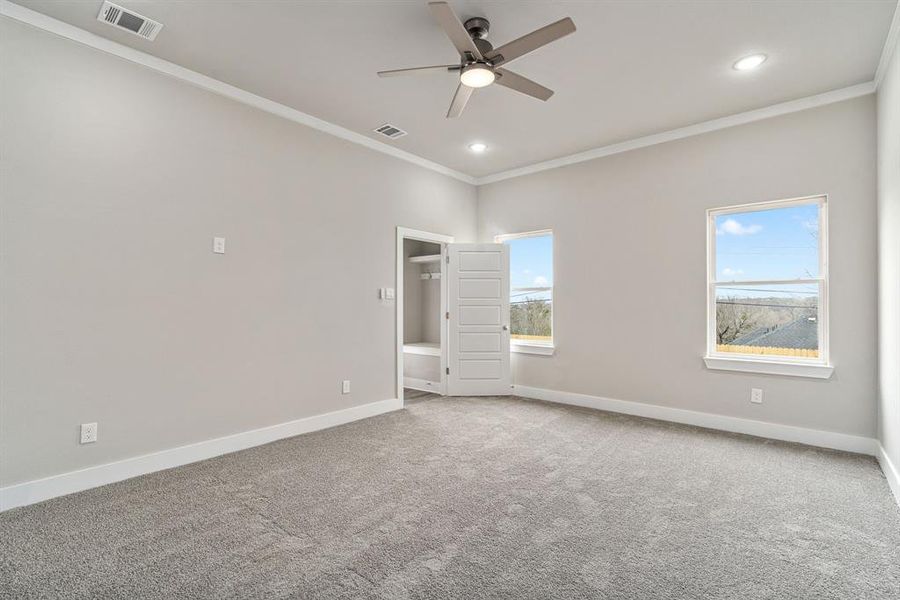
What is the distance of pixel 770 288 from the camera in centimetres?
404

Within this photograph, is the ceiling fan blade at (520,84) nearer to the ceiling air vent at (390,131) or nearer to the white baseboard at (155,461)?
the ceiling air vent at (390,131)

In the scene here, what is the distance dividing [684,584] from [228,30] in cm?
390

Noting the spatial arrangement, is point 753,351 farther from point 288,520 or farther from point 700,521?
point 288,520

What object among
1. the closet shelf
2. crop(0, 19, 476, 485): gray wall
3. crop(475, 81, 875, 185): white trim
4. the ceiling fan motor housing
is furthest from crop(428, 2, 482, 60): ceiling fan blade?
the closet shelf

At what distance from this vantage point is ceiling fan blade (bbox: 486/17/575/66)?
7.61 feet

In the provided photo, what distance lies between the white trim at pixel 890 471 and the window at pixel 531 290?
9.60 feet

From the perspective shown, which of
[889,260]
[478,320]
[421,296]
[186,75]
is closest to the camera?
[889,260]

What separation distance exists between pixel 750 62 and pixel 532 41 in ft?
6.08

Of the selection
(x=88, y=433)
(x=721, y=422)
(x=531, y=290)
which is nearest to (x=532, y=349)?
(x=531, y=290)

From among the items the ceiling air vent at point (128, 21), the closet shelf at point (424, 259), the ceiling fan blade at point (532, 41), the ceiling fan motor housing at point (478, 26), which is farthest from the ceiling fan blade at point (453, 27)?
the closet shelf at point (424, 259)

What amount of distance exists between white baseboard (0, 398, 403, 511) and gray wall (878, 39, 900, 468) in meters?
4.21

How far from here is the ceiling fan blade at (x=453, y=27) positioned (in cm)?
216

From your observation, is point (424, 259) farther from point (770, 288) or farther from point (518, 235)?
point (770, 288)

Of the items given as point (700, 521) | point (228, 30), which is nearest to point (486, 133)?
point (228, 30)
